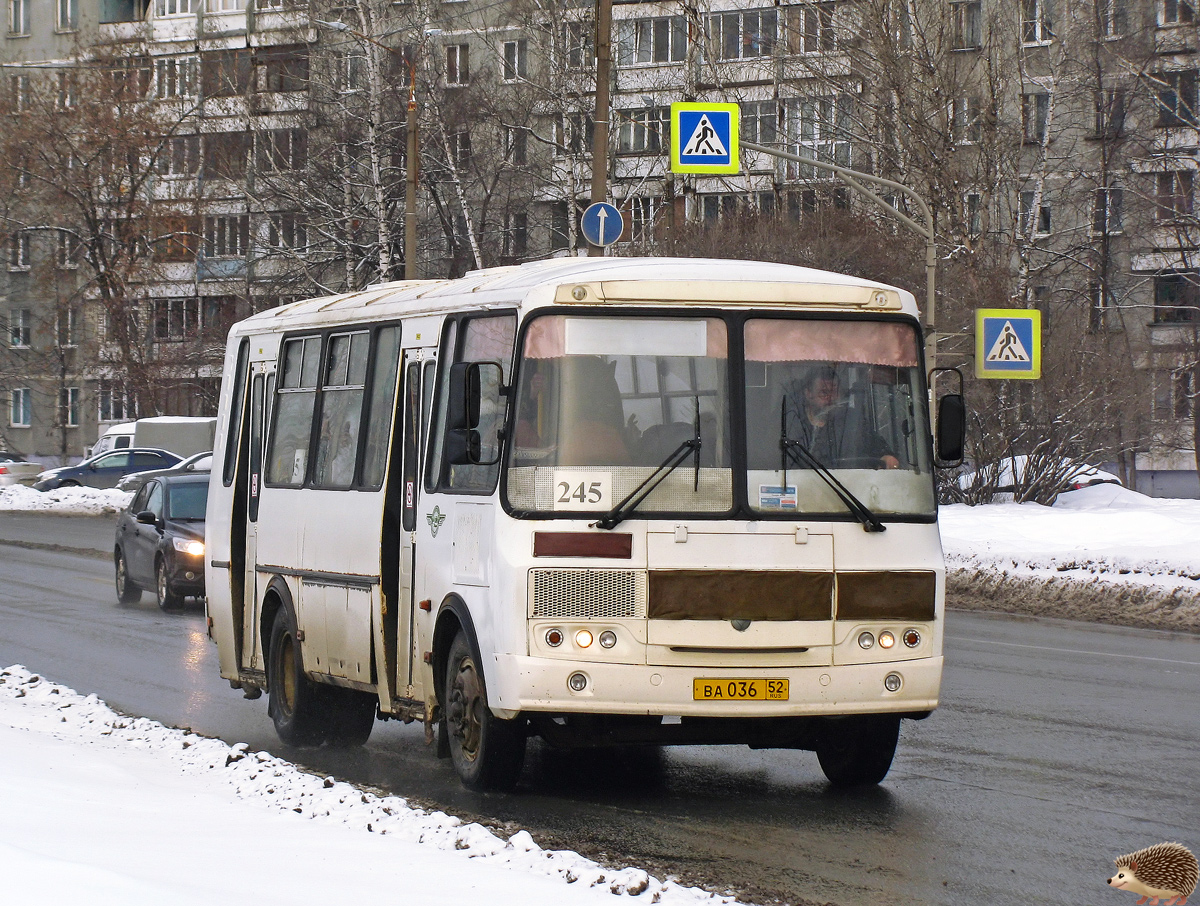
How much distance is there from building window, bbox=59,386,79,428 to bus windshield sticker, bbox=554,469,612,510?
66124mm

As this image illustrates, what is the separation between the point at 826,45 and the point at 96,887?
42503mm

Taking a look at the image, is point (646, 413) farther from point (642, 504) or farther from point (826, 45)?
point (826, 45)

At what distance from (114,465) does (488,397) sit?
45087 mm

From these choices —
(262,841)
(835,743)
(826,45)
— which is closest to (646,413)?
(835,743)

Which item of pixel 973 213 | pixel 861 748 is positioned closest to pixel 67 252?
pixel 973 213

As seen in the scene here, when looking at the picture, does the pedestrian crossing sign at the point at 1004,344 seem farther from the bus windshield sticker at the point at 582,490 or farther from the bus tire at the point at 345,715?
the bus windshield sticker at the point at 582,490

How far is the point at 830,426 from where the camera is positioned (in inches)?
361

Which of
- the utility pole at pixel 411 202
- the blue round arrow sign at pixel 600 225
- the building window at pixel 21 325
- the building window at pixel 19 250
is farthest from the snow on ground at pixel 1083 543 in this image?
the building window at pixel 21 325

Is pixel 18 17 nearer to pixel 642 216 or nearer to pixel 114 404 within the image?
pixel 114 404

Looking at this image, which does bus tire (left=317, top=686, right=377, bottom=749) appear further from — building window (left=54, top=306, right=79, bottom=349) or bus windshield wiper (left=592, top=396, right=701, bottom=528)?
building window (left=54, top=306, right=79, bottom=349)

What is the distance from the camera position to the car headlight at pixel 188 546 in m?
21.5

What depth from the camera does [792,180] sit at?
48.0 metres

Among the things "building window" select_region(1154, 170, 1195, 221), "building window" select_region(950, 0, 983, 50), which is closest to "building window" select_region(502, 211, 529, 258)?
"building window" select_region(950, 0, 983, 50)

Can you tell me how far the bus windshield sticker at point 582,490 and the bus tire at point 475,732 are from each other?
2.98ft
